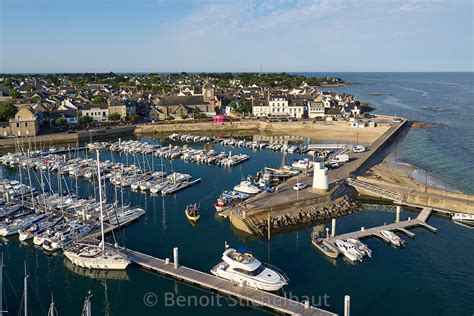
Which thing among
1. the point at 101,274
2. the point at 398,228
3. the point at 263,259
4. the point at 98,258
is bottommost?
the point at 101,274

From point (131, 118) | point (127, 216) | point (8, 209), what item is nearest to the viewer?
point (127, 216)

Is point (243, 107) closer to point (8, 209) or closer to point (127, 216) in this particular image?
point (127, 216)

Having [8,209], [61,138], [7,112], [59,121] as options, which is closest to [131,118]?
[59,121]

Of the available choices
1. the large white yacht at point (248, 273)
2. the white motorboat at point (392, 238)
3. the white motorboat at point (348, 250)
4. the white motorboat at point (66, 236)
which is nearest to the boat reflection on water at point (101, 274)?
the white motorboat at point (66, 236)

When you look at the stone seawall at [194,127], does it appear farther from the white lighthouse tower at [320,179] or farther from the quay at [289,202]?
the white lighthouse tower at [320,179]

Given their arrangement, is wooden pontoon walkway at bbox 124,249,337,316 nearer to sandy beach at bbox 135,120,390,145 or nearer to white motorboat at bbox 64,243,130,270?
white motorboat at bbox 64,243,130,270

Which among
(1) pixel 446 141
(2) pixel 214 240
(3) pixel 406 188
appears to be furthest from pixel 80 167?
(1) pixel 446 141
